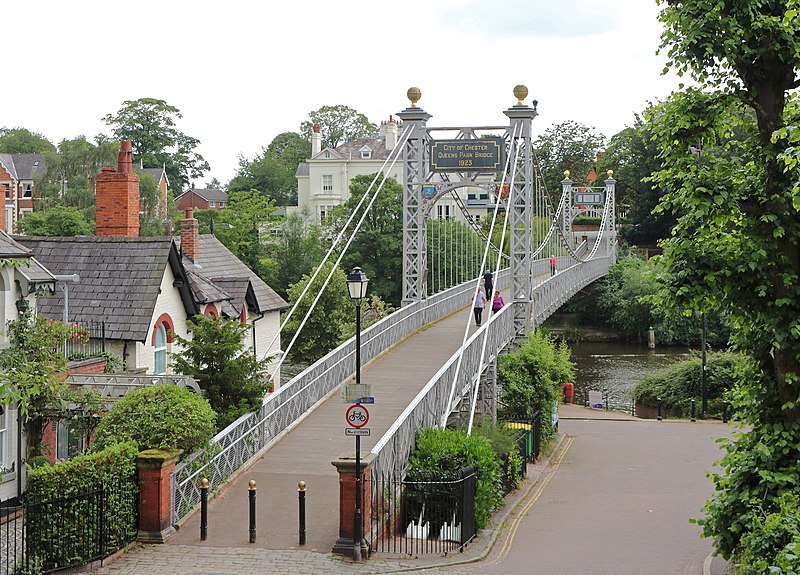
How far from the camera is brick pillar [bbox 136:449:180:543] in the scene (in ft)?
52.0

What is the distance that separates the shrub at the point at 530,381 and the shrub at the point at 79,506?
14.0m

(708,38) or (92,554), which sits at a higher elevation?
(708,38)

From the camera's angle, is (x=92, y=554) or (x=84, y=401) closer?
(x=92, y=554)

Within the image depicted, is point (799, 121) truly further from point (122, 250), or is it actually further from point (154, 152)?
point (154, 152)

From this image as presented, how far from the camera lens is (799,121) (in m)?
13.2

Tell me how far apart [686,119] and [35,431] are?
13332 millimetres

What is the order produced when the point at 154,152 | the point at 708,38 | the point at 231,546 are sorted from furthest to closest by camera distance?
1. the point at 154,152
2. the point at 231,546
3. the point at 708,38

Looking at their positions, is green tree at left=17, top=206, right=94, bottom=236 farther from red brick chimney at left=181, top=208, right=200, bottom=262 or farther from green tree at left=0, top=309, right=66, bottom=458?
green tree at left=0, top=309, right=66, bottom=458

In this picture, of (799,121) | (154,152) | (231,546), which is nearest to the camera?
(799,121)

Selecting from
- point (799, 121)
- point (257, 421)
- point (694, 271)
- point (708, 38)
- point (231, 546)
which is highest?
point (708, 38)

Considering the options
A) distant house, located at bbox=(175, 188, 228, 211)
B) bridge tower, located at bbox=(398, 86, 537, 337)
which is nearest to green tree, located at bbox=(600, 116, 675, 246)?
distant house, located at bbox=(175, 188, 228, 211)

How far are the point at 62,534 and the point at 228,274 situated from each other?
846 inches

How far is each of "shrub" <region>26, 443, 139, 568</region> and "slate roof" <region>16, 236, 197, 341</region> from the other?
8.92 m

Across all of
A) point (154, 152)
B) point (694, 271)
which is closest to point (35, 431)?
point (694, 271)
